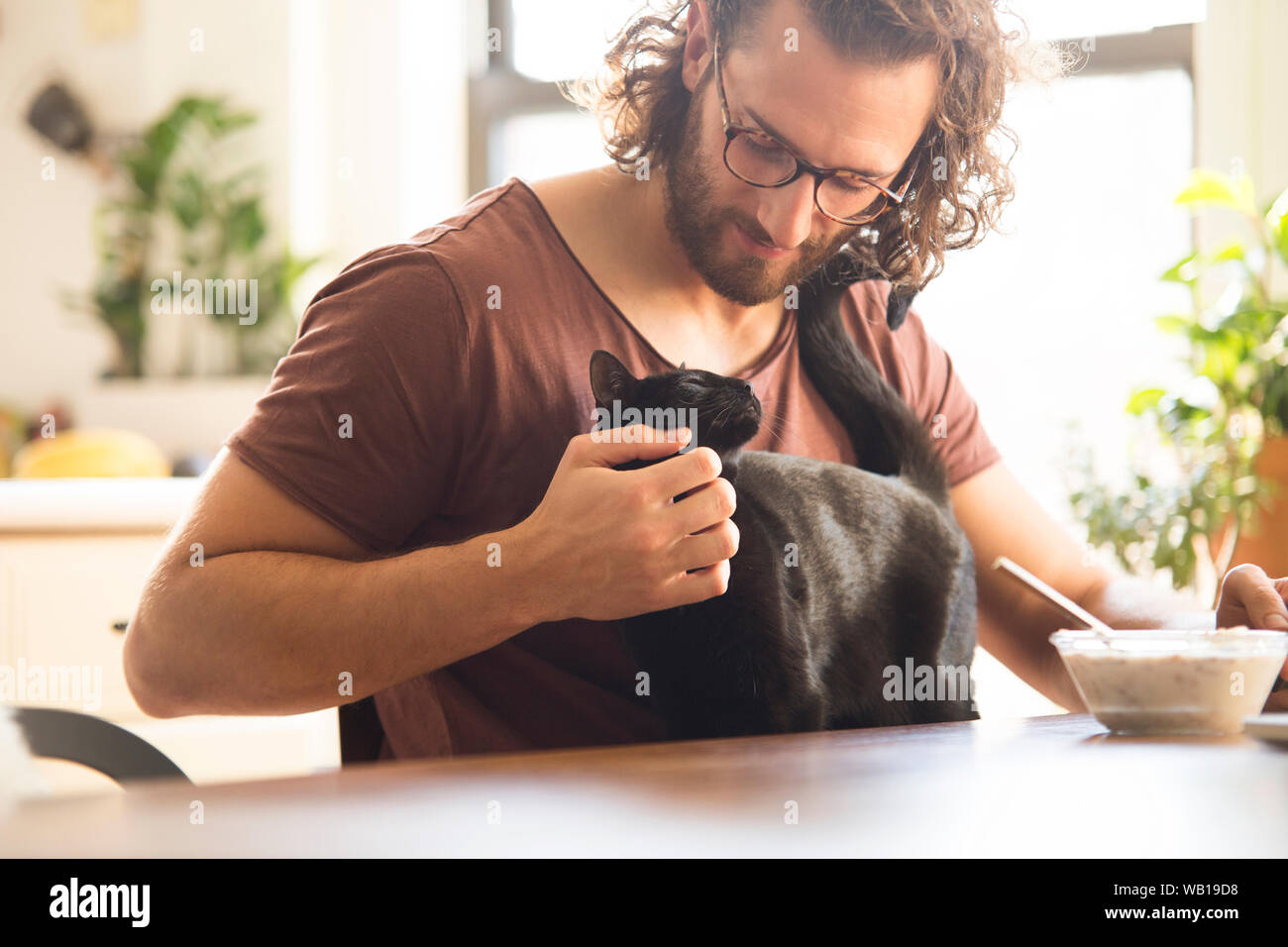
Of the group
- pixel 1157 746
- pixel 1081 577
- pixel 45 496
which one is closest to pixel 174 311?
pixel 45 496

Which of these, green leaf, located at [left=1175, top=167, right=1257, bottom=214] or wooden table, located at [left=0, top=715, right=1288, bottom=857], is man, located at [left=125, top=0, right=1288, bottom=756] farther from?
green leaf, located at [left=1175, top=167, right=1257, bottom=214]

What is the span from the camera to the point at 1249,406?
2260 millimetres

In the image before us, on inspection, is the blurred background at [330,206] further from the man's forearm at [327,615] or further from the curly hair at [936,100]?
the man's forearm at [327,615]

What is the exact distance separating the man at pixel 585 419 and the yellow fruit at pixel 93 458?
1.65 meters

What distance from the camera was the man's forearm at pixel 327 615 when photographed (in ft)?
2.81

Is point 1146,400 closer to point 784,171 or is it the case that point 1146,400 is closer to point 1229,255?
point 1229,255

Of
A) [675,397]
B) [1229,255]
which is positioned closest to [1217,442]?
[1229,255]

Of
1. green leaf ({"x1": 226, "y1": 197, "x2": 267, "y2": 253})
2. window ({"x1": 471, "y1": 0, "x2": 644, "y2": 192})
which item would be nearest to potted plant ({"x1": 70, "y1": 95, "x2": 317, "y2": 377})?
green leaf ({"x1": 226, "y1": 197, "x2": 267, "y2": 253})

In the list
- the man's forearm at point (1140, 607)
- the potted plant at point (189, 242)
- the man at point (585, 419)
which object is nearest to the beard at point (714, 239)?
the man at point (585, 419)

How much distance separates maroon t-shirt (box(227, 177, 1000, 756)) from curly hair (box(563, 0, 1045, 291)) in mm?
257

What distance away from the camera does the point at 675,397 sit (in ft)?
3.22

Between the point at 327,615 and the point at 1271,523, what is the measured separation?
1932 millimetres

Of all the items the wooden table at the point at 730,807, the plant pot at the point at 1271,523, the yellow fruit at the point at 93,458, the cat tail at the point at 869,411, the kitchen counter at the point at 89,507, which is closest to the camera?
the wooden table at the point at 730,807
